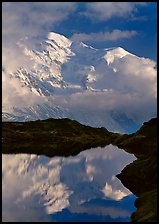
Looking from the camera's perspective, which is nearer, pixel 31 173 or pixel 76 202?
pixel 76 202

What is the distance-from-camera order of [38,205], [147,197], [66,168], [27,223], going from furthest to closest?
[66,168]
[38,205]
[147,197]
[27,223]

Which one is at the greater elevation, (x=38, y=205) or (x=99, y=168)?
(x=99, y=168)

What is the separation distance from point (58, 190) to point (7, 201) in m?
24.6

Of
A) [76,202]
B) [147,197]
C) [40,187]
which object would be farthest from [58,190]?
[147,197]

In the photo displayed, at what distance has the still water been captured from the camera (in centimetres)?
8756

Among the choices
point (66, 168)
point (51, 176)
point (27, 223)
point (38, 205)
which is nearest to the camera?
point (27, 223)

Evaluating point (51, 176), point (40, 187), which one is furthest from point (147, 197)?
point (51, 176)

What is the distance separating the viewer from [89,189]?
125 meters

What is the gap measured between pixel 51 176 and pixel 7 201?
53.7m

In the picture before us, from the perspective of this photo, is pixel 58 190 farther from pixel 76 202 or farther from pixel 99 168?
pixel 99 168

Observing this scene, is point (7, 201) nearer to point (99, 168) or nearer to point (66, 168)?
point (66, 168)

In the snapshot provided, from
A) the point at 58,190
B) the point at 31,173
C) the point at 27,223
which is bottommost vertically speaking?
the point at 27,223

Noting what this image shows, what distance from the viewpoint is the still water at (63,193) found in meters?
87.6

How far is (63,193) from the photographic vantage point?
4601 inches
